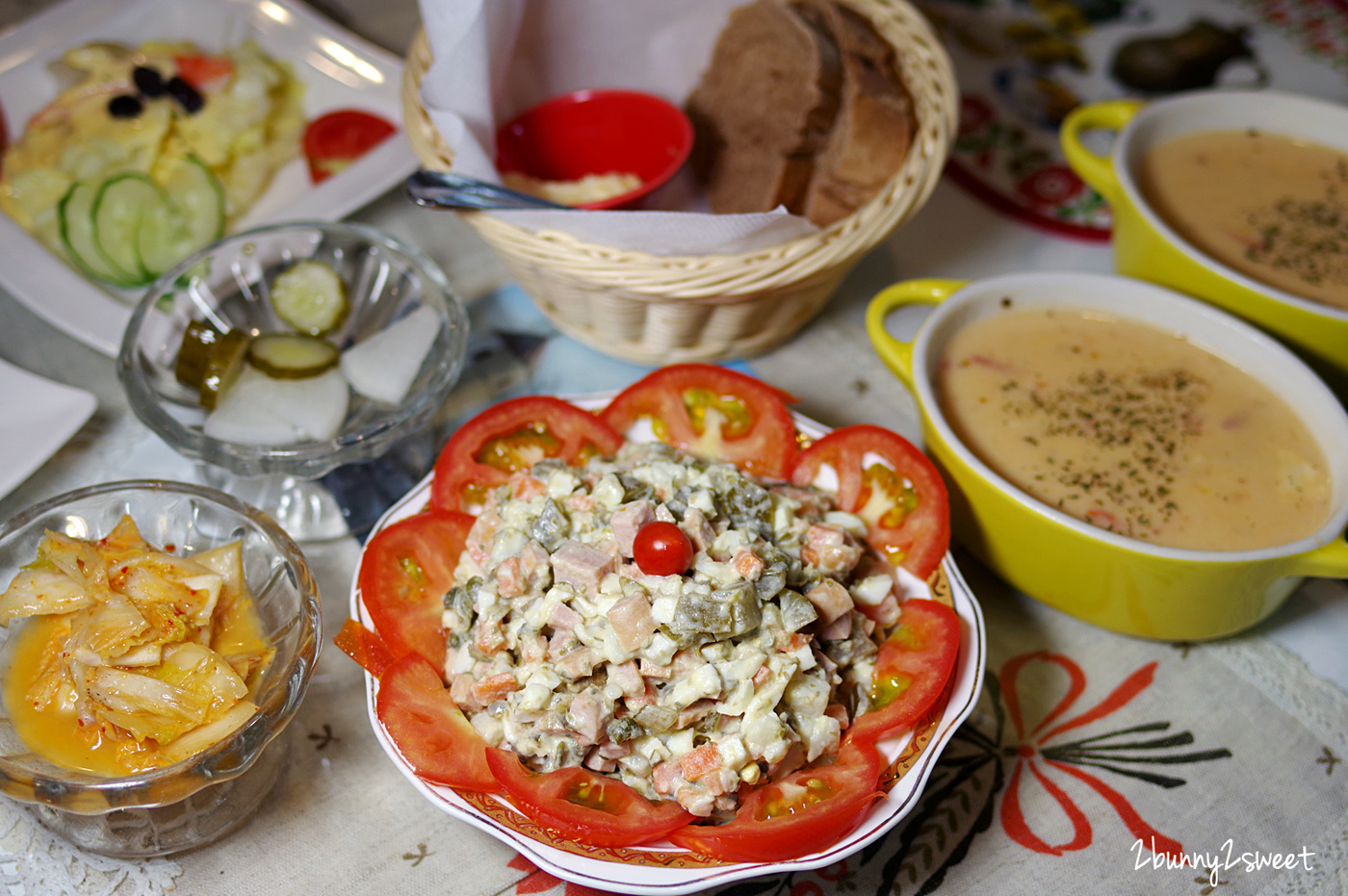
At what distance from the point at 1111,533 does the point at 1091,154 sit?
135cm

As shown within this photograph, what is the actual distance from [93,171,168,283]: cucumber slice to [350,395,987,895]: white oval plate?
1.62 metres

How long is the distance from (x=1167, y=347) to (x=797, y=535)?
1.19 meters

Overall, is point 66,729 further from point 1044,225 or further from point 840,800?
point 1044,225

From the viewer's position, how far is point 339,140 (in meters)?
3.17

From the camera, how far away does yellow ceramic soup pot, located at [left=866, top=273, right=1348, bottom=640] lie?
6.07ft

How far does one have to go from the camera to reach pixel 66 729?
65.4 inches

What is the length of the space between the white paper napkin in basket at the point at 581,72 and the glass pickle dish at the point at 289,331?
0.37m

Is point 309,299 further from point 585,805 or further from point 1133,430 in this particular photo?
point 1133,430

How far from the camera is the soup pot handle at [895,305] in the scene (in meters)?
2.18

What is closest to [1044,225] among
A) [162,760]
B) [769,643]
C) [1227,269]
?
[1227,269]

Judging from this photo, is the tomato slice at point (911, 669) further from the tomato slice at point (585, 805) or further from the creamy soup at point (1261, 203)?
the creamy soup at point (1261, 203)

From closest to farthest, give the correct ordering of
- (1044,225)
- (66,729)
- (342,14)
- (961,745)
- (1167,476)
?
(66,729)
(961,745)
(1167,476)
(1044,225)
(342,14)

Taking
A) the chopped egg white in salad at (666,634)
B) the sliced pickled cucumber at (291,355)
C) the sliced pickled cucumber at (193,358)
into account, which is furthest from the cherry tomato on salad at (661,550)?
the sliced pickled cucumber at (193,358)

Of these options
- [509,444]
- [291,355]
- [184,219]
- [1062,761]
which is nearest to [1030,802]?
[1062,761]
